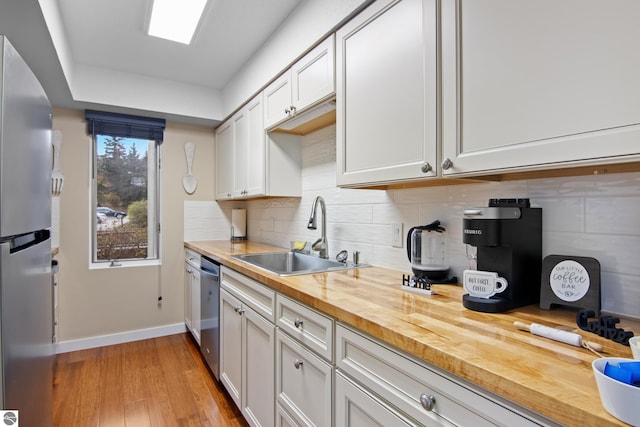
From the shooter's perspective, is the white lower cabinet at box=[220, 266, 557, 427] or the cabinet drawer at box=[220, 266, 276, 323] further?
the cabinet drawer at box=[220, 266, 276, 323]

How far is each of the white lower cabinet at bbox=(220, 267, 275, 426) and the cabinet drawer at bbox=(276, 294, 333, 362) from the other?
0.11 meters

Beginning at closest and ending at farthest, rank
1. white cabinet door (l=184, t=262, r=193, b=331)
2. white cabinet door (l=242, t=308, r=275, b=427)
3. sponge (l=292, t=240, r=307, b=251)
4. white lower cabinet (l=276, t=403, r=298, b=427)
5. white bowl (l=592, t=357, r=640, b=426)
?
white bowl (l=592, t=357, r=640, b=426), white lower cabinet (l=276, t=403, r=298, b=427), white cabinet door (l=242, t=308, r=275, b=427), sponge (l=292, t=240, r=307, b=251), white cabinet door (l=184, t=262, r=193, b=331)

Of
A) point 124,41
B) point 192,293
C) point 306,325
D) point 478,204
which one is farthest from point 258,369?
point 124,41

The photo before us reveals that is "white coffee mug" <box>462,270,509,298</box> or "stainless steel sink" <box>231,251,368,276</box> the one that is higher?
"white coffee mug" <box>462,270,509,298</box>

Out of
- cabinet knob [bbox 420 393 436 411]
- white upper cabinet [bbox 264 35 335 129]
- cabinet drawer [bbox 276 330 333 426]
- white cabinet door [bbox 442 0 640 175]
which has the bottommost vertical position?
cabinet drawer [bbox 276 330 333 426]

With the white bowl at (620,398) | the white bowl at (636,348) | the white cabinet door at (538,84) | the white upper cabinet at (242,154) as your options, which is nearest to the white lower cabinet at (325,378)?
the white bowl at (620,398)

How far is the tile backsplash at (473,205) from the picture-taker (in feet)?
3.15

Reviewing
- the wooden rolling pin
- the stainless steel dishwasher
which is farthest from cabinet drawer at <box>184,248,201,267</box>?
the wooden rolling pin

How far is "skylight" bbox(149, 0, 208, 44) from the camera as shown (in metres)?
1.96

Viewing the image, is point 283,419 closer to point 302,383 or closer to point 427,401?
point 302,383

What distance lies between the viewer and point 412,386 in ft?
2.72

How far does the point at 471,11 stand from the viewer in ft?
3.36

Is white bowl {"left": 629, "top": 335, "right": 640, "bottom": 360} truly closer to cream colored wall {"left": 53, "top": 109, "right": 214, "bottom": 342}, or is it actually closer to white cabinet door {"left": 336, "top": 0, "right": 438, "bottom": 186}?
white cabinet door {"left": 336, "top": 0, "right": 438, "bottom": 186}

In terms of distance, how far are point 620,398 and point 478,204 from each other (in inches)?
35.9
